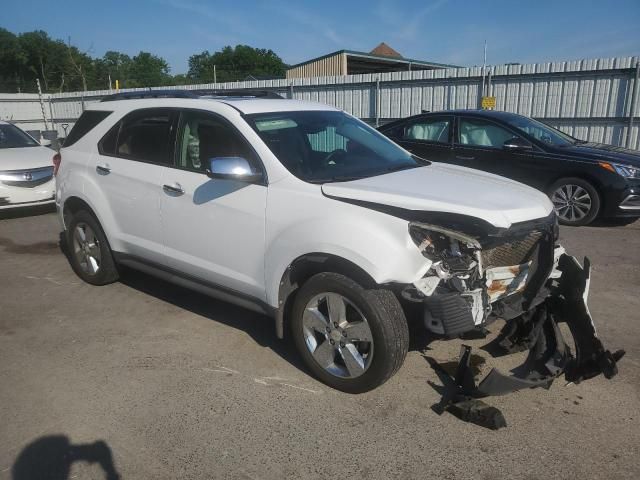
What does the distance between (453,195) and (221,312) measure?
2414 mm

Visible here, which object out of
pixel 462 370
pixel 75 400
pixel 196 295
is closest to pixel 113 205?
pixel 196 295

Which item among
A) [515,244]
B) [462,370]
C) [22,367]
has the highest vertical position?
[515,244]

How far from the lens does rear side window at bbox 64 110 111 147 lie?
4918mm

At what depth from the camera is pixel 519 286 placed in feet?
10.7

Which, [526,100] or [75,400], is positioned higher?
[526,100]

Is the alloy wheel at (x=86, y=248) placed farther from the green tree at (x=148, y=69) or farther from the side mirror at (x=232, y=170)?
the green tree at (x=148, y=69)

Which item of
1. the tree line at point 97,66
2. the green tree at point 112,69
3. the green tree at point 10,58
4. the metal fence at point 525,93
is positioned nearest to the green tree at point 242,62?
the tree line at point 97,66

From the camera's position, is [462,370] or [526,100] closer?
[462,370]

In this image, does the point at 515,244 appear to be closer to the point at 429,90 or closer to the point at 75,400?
the point at 75,400

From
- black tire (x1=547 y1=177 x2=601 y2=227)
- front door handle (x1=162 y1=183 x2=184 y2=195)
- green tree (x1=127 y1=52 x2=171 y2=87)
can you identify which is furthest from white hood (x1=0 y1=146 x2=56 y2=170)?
green tree (x1=127 y1=52 x2=171 y2=87)

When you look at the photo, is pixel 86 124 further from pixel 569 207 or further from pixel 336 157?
pixel 569 207

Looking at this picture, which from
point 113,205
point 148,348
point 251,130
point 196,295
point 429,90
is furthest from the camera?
point 429,90

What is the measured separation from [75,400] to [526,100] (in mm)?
11783

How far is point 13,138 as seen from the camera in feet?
30.5
